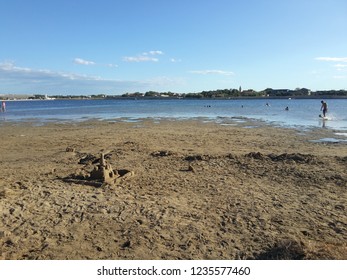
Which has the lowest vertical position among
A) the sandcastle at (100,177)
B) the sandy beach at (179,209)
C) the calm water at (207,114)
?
the calm water at (207,114)

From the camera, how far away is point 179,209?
21.2 feet

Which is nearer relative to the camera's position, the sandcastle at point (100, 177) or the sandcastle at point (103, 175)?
the sandcastle at point (100, 177)

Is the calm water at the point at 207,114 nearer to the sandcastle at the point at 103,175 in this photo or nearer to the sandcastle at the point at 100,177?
the sandcastle at the point at 100,177

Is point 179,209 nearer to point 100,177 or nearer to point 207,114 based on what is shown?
point 100,177

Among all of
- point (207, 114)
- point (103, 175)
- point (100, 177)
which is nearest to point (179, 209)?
point (103, 175)

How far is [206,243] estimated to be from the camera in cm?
507

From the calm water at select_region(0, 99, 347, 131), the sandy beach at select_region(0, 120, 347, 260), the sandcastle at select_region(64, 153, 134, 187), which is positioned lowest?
the calm water at select_region(0, 99, 347, 131)

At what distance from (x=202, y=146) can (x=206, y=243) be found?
31.5 feet

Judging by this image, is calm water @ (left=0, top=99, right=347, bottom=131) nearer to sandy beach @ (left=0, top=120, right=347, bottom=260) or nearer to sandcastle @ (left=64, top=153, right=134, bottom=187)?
sandy beach @ (left=0, top=120, right=347, bottom=260)

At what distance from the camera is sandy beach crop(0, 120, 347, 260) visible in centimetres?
491

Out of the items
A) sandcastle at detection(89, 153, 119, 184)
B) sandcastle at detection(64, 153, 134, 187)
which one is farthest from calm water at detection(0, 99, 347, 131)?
sandcastle at detection(89, 153, 119, 184)

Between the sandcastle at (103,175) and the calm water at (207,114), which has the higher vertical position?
the sandcastle at (103,175)

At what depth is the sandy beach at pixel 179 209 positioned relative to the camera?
4906mm

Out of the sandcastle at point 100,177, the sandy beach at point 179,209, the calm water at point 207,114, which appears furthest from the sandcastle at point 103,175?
the calm water at point 207,114
